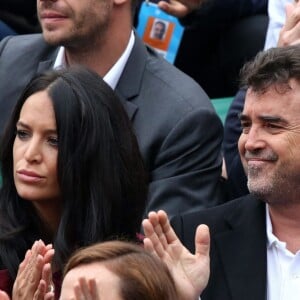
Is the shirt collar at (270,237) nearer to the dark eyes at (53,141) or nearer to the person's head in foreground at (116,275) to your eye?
the dark eyes at (53,141)

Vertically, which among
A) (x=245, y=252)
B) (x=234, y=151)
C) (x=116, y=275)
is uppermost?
(x=116, y=275)

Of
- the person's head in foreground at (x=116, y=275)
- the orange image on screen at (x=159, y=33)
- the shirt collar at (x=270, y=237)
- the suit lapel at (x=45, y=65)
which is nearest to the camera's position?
the person's head in foreground at (x=116, y=275)

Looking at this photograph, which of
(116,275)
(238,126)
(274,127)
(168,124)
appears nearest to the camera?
(116,275)

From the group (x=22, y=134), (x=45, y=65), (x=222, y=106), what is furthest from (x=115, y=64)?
(x=22, y=134)

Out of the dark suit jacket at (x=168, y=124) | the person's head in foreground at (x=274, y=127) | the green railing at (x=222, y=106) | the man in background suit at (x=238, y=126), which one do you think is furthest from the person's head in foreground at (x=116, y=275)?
the green railing at (x=222, y=106)

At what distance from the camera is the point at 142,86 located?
5.50 meters

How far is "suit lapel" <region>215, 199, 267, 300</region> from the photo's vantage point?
446 centimetres

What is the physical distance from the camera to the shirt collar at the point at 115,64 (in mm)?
5559

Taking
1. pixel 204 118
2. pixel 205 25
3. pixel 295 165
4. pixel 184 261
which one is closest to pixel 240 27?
pixel 205 25

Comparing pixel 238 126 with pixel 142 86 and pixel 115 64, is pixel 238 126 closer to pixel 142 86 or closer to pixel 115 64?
pixel 142 86

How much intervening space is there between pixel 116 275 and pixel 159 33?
3.24 meters

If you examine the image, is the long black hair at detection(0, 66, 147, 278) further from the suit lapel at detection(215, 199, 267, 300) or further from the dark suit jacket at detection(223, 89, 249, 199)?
the dark suit jacket at detection(223, 89, 249, 199)

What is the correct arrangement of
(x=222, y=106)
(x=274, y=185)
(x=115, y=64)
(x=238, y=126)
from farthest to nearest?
(x=222, y=106) < (x=115, y=64) < (x=238, y=126) < (x=274, y=185)

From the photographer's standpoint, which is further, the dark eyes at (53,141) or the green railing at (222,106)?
the green railing at (222,106)
